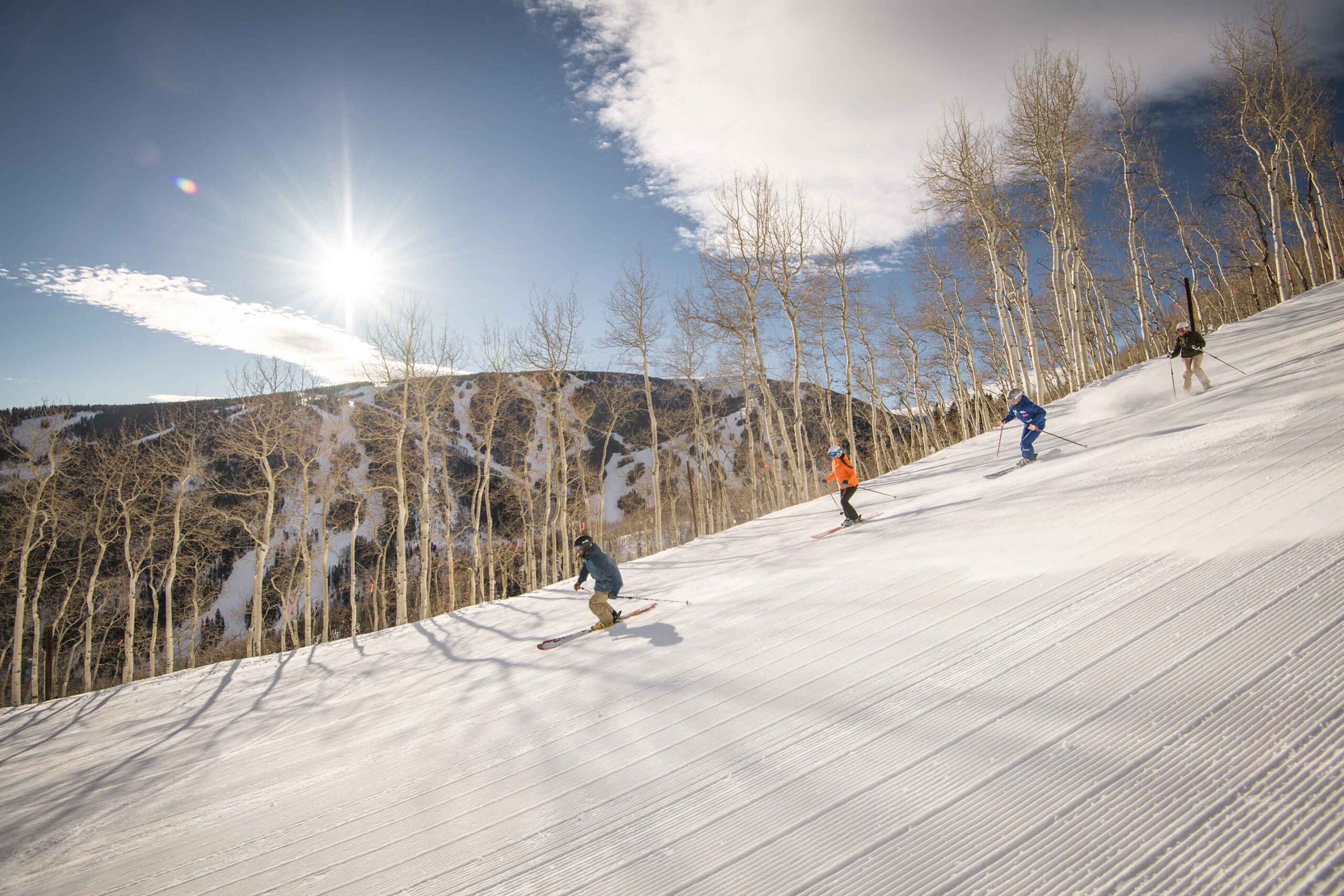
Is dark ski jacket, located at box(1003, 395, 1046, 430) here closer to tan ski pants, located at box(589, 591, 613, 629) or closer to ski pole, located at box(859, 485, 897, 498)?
ski pole, located at box(859, 485, 897, 498)

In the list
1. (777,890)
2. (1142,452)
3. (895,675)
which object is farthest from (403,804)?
(1142,452)

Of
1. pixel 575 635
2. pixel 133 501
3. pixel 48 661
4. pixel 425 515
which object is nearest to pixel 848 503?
pixel 575 635

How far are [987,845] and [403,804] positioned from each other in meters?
3.44

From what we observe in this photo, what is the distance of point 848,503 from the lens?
9.38 meters

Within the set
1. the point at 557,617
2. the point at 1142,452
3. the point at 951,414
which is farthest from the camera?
the point at 951,414

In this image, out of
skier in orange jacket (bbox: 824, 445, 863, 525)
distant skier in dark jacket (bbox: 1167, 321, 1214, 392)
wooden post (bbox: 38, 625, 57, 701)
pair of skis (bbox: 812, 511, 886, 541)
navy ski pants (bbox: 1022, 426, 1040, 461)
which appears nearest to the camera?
pair of skis (bbox: 812, 511, 886, 541)

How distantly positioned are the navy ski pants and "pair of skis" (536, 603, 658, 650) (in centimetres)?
800

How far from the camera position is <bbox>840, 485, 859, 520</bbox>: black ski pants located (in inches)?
364

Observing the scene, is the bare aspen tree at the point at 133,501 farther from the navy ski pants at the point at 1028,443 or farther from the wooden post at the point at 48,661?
the navy ski pants at the point at 1028,443

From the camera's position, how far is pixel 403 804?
3.27m

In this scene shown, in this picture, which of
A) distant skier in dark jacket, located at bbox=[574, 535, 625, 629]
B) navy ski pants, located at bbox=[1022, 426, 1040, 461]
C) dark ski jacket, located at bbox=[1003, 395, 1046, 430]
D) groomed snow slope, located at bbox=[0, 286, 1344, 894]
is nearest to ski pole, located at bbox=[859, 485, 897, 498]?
navy ski pants, located at bbox=[1022, 426, 1040, 461]

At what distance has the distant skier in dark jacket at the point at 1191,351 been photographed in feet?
35.1

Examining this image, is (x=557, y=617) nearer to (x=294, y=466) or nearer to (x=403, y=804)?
(x=403, y=804)

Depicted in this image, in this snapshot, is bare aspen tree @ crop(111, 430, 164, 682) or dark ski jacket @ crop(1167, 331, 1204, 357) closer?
Answer: dark ski jacket @ crop(1167, 331, 1204, 357)
